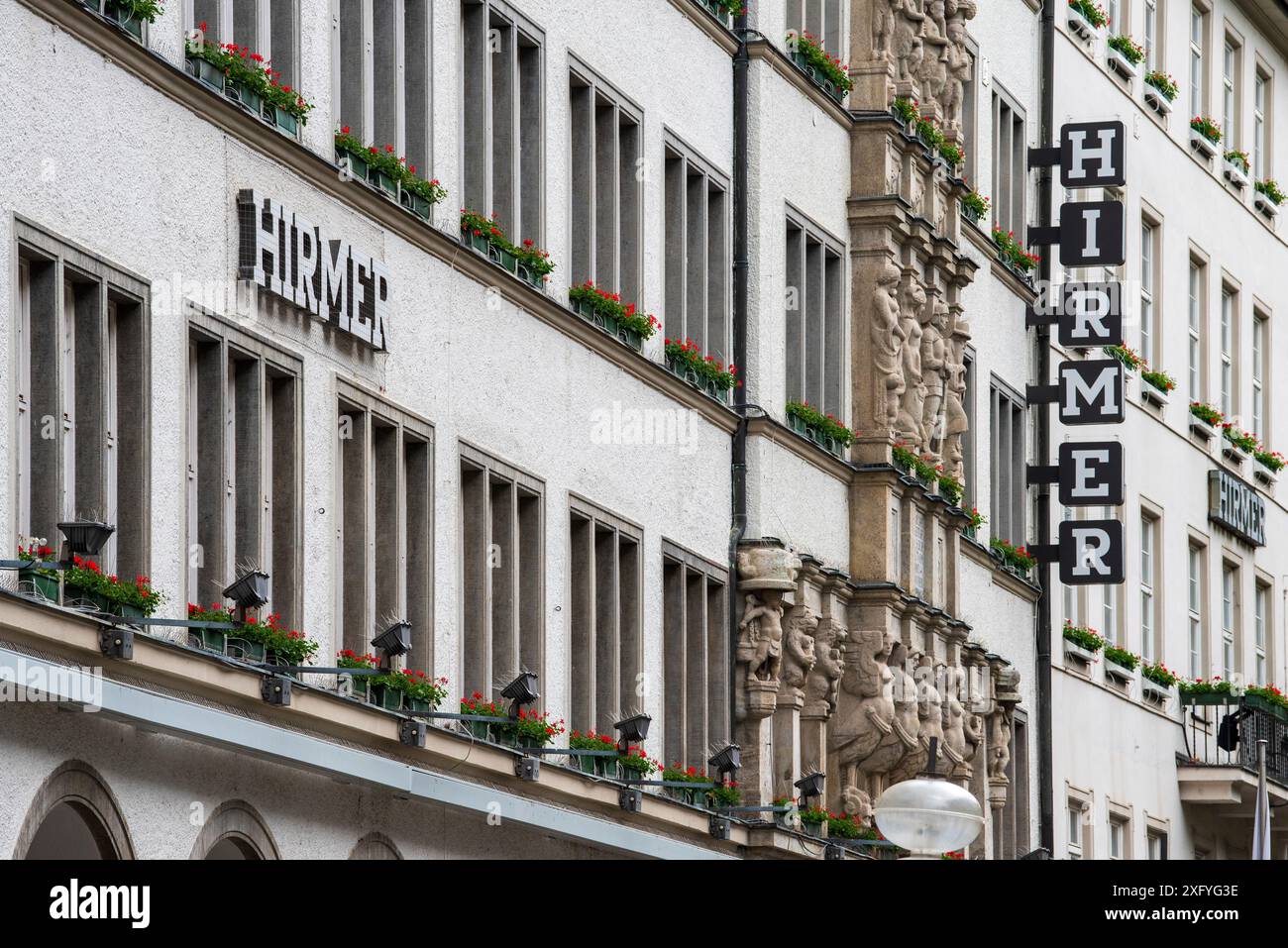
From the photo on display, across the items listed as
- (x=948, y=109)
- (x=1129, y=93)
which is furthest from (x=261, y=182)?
(x=1129, y=93)

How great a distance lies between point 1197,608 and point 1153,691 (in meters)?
3.15

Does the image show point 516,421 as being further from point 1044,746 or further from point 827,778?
point 1044,746

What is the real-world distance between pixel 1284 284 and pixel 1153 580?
853 centimetres

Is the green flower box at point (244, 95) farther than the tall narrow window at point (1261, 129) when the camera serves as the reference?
No

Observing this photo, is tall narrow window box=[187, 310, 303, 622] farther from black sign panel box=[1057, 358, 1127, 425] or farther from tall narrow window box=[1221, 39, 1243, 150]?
tall narrow window box=[1221, 39, 1243, 150]

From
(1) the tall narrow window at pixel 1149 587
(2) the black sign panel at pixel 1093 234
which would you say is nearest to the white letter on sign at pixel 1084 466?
(2) the black sign panel at pixel 1093 234

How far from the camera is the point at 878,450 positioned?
32.1m

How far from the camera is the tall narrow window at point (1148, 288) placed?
1741 inches

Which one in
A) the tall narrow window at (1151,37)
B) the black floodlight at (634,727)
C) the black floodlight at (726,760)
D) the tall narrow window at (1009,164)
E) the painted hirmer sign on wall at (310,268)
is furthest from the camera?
the tall narrow window at (1151,37)

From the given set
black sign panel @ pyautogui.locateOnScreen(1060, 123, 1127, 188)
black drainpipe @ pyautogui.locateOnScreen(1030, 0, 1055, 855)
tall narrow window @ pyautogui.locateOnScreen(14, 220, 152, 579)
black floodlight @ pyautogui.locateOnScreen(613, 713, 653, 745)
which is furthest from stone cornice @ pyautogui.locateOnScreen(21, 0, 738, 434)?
black sign panel @ pyautogui.locateOnScreen(1060, 123, 1127, 188)

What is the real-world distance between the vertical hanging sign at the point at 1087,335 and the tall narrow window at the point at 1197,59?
6.99m

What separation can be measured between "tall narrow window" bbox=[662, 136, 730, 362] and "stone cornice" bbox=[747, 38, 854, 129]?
125cm

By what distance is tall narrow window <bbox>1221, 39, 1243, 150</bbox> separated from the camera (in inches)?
1922

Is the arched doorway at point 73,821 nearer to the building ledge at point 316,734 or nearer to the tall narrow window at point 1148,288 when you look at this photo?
the building ledge at point 316,734
